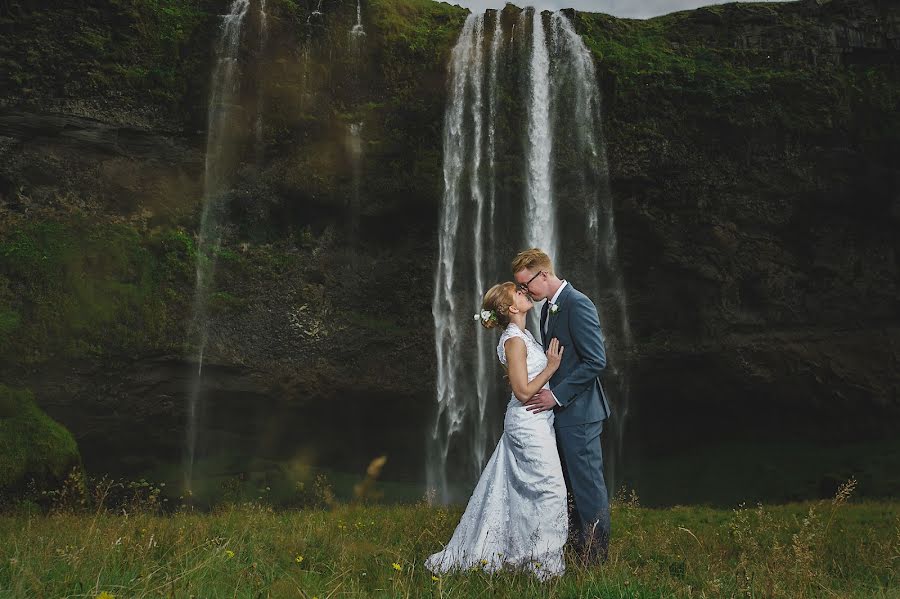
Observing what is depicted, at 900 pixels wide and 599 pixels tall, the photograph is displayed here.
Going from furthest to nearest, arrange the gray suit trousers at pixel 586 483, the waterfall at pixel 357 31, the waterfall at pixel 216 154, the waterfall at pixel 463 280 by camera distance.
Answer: the waterfall at pixel 357 31, the waterfall at pixel 463 280, the waterfall at pixel 216 154, the gray suit trousers at pixel 586 483

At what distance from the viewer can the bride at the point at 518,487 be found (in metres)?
4.56

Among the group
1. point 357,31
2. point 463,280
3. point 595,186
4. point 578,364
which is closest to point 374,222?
point 463,280

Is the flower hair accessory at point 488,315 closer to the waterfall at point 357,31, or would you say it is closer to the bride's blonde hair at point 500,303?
the bride's blonde hair at point 500,303

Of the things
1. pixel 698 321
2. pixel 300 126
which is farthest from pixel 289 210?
pixel 698 321

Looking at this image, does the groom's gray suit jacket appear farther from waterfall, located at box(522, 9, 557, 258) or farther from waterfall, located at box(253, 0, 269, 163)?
waterfall, located at box(253, 0, 269, 163)

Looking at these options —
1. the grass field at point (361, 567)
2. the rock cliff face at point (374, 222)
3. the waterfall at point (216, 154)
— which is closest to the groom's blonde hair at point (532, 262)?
the grass field at point (361, 567)

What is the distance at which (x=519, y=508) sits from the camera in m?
4.68

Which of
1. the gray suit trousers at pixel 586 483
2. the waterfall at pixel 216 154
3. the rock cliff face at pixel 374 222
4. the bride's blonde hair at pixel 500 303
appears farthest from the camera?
the waterfall at pixel 216 154

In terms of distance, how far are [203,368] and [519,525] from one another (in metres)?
12.7

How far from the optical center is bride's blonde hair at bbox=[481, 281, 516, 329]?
4.97 metres

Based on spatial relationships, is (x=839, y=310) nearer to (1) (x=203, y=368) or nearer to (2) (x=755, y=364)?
(2) (x=755, y=364)

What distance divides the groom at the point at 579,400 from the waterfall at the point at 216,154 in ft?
41.4

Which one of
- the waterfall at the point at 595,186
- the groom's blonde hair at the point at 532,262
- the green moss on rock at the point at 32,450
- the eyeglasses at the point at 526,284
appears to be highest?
the waterfall at the point at 595,186

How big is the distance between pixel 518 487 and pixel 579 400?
2.36ft
